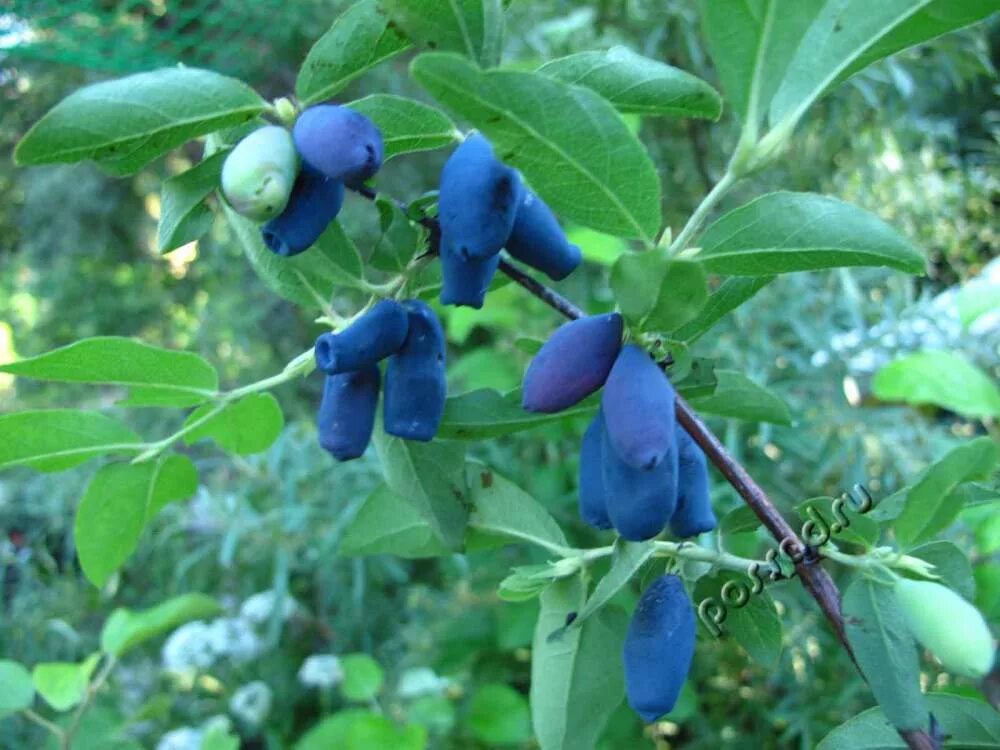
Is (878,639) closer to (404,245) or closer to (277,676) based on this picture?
(404,245)

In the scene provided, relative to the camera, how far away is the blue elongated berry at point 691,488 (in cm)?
38

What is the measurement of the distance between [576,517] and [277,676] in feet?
1.99

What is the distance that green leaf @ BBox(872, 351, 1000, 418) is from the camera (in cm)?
93

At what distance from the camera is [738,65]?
1.01 ft

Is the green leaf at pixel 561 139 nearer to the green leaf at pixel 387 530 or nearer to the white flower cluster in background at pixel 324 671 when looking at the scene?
the green leaf at pixel 387 530

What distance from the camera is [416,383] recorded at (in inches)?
15.1

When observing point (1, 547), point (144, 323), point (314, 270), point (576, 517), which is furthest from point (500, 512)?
point (144, 323)

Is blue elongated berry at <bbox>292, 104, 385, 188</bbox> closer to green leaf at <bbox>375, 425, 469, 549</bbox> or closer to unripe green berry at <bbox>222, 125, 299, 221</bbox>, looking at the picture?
unripe green berry at <bbox>222, 125, 299, 221</bbox>

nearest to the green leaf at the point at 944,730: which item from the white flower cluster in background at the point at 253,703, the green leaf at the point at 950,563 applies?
the green leaf at the point at 950,563

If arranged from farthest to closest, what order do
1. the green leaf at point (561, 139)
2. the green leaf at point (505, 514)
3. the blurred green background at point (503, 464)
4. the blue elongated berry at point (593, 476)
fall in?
the blurred green background at point (503, 464) < the green leaf at point (505, 514) < the blue elongated berry at point (593, 476) < the green leaf at point (561, 139)

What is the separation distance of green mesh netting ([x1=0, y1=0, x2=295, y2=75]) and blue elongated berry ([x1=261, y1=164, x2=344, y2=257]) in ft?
3.98

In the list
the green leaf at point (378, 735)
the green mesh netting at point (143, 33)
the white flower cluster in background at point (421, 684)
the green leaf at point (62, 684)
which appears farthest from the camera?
the green mesh netting at point (143, 33)

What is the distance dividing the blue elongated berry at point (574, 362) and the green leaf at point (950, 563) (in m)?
0.16

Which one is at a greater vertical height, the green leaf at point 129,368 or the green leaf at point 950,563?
the green leaf at point 129,368
